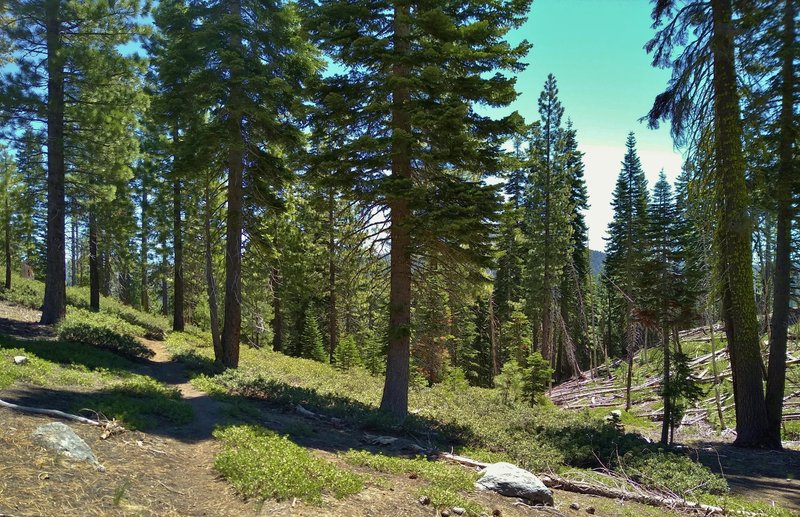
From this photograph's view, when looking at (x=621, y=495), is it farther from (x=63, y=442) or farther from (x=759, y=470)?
(x=63, y=442)

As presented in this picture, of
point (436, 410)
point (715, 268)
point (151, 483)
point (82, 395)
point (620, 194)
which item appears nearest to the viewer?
point (151, 483)

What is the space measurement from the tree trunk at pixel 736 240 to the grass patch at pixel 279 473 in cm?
1087

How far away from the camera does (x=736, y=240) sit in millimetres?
11898

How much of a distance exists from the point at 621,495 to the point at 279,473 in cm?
551

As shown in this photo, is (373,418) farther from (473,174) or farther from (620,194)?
(620,194)

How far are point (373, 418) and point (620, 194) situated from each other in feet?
119

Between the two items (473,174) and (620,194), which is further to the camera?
(620,194)

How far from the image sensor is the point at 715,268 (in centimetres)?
1241

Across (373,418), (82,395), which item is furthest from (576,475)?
(82,395)

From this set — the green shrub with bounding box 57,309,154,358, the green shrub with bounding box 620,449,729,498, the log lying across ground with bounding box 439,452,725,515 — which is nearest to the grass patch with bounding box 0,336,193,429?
the green shrub with bounding box 57,309,154,358

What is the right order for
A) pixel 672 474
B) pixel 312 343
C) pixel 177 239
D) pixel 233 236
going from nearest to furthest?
pixel 672 474 < pixel 233 236 < pixel 177 239 < pixel 312 343

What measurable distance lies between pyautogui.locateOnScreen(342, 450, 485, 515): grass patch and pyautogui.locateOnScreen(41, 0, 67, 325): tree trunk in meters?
12.9

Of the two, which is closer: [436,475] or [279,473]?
[279,473]

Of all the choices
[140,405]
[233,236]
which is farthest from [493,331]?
[140,405]
